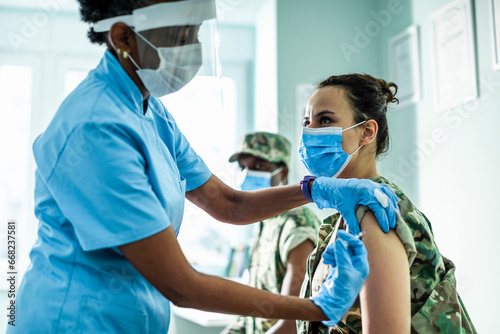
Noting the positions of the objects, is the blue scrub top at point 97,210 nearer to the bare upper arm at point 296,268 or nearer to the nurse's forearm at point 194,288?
the nurse's forearm at point 194,288

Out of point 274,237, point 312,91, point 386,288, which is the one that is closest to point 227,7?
point 312,91

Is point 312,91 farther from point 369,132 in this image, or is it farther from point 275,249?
point 369,132

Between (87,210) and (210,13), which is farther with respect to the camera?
(210,13)

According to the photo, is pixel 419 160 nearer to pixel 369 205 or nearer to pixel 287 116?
pixel 287 116

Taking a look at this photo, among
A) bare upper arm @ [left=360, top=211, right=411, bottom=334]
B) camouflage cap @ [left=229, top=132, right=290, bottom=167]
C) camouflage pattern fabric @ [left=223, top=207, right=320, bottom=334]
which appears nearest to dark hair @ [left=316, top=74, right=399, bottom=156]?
bare upper arm @ [left=360, top=211, right=411, bottom=334]

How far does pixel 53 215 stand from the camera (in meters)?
0.96

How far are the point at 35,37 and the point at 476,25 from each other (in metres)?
3.03

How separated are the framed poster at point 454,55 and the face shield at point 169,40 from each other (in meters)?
1.77

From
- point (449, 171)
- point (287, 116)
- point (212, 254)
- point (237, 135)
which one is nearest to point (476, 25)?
point (449, 171)

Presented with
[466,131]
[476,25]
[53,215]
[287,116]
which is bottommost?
[53,215]

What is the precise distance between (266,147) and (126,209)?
1480 millimetres

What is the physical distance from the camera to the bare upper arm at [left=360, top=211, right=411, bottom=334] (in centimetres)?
101

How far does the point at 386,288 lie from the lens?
1.03 meters

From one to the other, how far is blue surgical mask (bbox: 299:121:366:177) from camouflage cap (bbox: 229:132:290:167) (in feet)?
2.72
